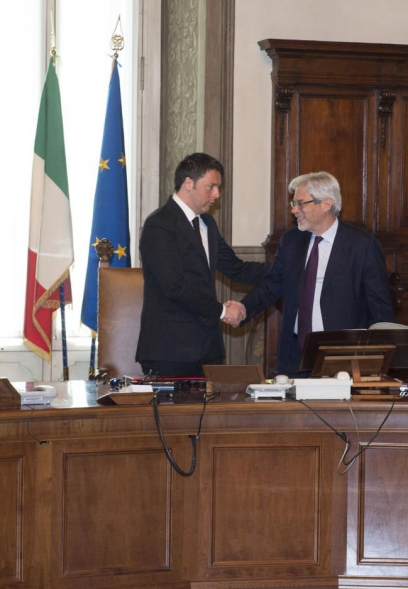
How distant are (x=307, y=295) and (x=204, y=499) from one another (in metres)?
1.22

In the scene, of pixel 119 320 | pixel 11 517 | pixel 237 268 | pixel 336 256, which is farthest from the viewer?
pixel 237 268

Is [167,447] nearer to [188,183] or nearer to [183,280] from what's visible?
[183,280]

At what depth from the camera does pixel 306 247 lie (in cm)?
455

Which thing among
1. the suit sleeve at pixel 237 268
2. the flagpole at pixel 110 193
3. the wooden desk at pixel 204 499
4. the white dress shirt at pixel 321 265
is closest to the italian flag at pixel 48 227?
the flagpole at pixel 110 193

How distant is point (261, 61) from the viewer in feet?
20.1

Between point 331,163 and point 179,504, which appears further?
point 331,163

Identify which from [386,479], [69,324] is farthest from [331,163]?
[386,479]

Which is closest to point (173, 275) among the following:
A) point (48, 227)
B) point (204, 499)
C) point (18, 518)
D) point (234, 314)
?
point (234, 314)

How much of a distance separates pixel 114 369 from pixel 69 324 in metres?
1.93

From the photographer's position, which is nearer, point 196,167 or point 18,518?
point 18,518

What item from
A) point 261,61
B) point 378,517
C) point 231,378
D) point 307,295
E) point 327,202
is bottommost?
point 378,517

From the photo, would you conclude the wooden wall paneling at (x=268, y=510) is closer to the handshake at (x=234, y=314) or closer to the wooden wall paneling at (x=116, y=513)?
the wooden wall paneling at (x=116, y=513)

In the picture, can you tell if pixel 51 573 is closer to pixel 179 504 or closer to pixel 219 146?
pixel 179 504

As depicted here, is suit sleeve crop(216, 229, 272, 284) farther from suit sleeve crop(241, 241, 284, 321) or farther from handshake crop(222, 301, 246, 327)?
handshake crop(222, 301, 246, 327)
